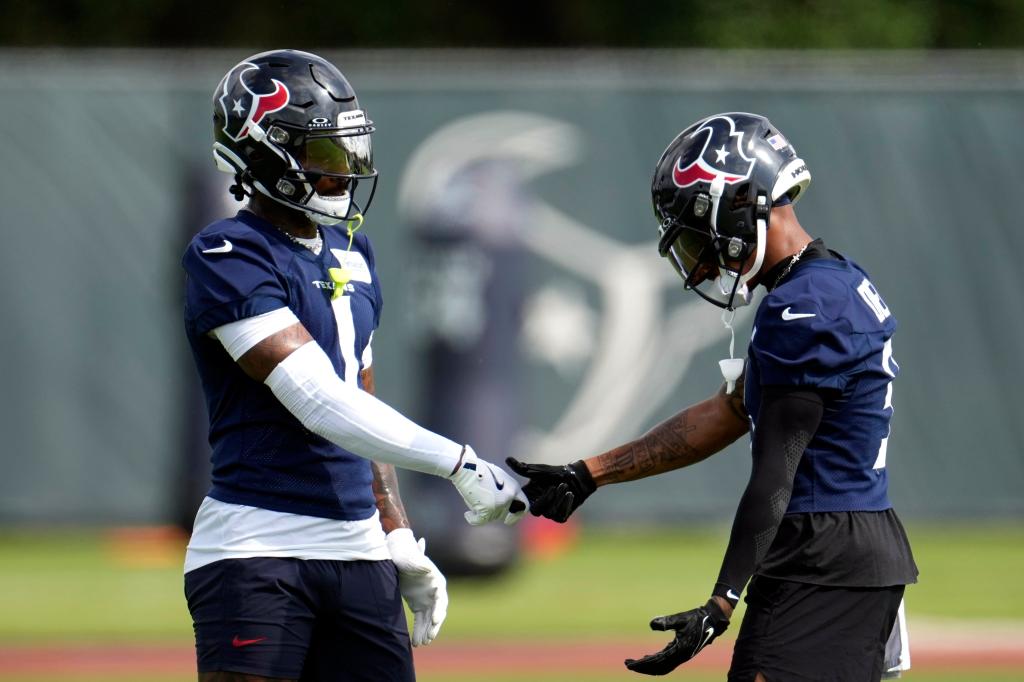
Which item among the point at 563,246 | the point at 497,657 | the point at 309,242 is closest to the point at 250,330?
the point at 309,242

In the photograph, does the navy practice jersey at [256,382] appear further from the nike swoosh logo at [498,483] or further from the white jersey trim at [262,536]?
the nike swoosh logo at [498,483]

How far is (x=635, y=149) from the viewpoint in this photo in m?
15.8

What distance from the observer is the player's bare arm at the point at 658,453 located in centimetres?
475

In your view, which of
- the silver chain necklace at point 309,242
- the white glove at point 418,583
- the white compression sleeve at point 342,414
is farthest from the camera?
the white glove at point 418,583

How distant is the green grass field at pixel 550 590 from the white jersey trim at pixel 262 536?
4.40 metres

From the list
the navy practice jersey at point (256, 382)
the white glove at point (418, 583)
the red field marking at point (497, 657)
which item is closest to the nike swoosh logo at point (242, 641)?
the navy practice jersey at point (256, 382)

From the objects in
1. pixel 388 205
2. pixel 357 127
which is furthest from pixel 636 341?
pixel 357 127

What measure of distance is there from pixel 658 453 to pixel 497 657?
4733 mm

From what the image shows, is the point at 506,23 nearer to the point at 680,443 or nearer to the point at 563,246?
the point at 563,246

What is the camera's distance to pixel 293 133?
4.53m

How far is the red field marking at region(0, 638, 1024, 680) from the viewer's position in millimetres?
8969

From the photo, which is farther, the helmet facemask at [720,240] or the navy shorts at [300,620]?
the helmet facemask at [720,240]

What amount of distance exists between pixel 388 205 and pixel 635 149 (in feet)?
8.18

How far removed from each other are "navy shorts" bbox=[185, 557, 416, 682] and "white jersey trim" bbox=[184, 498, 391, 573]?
0.08ft
